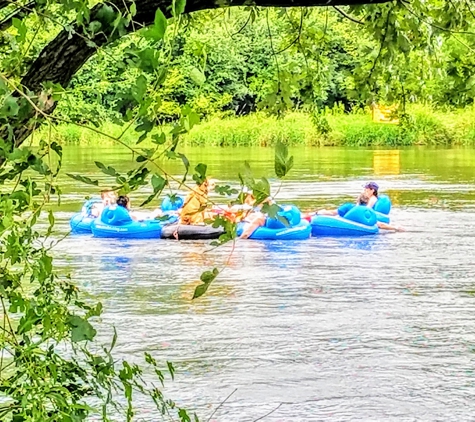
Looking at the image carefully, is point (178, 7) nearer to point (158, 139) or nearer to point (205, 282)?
point (158, 139)

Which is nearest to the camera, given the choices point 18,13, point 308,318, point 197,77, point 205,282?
point 197,77

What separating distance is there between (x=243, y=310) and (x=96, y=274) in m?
2.86

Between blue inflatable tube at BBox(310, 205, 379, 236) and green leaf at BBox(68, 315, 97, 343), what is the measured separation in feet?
44.4

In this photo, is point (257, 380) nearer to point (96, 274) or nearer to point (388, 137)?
point (96, 274)

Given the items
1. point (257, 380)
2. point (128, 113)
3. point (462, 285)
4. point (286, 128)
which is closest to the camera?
point (128, 113)

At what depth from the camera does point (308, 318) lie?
31.3 ft

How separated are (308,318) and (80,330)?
763 centimetres

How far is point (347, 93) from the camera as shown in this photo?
4586mm

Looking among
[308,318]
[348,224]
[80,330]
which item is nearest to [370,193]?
[348,224]

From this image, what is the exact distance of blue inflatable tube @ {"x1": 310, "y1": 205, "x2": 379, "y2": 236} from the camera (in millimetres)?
15500

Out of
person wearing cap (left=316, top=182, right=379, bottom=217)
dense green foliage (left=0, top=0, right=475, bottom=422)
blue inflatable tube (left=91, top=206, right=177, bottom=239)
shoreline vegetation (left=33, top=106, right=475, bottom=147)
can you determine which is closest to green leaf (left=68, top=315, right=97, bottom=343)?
dense green foliage (left=0, top=0, right=475, bottom=422)

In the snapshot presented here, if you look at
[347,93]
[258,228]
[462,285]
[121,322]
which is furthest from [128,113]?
[258,228]

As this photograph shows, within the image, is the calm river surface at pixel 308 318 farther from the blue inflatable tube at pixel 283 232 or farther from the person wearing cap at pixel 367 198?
the person wearing cap at pixel 367 198

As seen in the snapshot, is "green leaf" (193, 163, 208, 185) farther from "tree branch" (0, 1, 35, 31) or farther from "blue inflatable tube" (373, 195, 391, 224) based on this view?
"blue inflatable tube" (373, 195, 391, 224)
